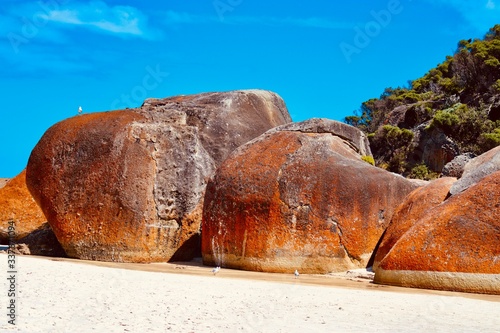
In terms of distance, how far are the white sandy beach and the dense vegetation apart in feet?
58.7

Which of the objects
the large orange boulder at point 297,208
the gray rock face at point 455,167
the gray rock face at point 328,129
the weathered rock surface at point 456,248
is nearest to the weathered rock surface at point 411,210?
the large orange boulder at point 297,208

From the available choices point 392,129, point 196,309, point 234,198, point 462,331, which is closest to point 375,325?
point 462,331

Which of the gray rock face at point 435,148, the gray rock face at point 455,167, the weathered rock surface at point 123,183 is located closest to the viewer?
the weathered rock surface at point 123,183

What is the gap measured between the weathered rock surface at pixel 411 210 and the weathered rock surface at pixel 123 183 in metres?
3.55

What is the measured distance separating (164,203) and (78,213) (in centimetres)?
149

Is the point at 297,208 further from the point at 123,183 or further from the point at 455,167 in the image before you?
the point at 455,167

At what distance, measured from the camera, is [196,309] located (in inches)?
237

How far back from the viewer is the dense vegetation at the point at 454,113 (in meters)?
28.7

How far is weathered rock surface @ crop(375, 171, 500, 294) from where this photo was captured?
26.7 feet

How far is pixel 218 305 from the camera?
630 centimetres

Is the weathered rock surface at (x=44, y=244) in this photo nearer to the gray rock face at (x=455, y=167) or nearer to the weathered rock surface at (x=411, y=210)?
the weathered rock surface at (x=411, y=210)

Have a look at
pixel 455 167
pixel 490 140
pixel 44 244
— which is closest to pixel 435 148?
pixel 490 140

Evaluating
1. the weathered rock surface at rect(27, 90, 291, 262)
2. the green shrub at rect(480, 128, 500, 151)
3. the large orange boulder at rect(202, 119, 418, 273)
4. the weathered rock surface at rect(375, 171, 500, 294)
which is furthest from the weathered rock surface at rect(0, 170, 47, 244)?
the green shrub at rect(480, 128, 500, 151)

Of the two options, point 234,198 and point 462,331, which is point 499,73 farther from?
point 462,331
